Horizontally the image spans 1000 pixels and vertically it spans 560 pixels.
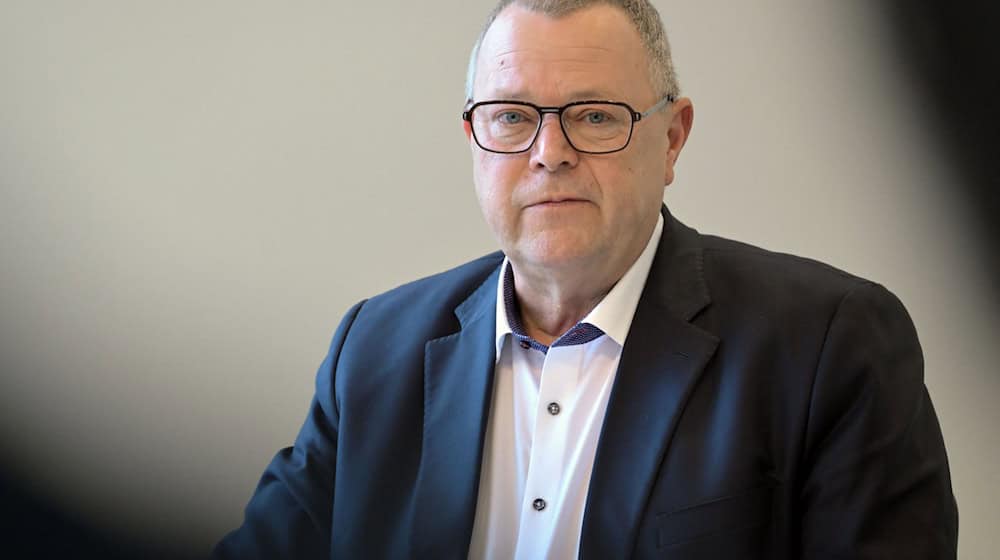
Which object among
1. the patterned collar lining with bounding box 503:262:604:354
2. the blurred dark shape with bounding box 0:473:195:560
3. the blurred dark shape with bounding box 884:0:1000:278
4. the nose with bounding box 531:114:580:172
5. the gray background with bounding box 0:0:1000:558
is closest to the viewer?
the blurred dark shape with bounding box 0:473:195:560

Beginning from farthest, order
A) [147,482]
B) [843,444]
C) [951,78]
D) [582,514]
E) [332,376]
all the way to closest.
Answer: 1. [147,482]
2. [951,78]
3. [332,376]
4. [582,514]
5. [843,444]

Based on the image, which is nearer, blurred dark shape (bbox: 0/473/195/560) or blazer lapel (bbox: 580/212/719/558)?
blurred dark shape (bbox: 0/473/195/560)

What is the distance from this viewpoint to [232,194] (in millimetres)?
2299

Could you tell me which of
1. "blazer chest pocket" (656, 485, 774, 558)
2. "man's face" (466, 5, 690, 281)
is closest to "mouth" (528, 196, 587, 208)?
"man's face" (466, 5, 690, 281)

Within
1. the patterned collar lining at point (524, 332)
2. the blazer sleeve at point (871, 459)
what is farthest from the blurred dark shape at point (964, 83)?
the patterned collar lining at point (524, 332)

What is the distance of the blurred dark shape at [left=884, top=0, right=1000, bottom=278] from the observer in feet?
6.34

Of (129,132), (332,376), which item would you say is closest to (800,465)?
(332,376)

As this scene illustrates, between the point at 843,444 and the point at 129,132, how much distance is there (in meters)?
1.69

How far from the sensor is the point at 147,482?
2211mm

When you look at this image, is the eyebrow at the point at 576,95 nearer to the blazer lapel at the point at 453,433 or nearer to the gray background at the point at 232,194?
the blazer lapel at the point at 453,433

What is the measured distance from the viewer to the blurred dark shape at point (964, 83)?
1933 mm

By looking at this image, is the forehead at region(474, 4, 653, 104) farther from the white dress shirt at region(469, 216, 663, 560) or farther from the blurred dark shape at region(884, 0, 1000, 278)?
the blurred dark shape at region(884, 0, 1000, 278)

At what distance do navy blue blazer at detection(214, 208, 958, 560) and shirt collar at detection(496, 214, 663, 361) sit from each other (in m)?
0.02

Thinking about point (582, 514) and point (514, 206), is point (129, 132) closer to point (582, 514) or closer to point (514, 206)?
point (514, 206)
